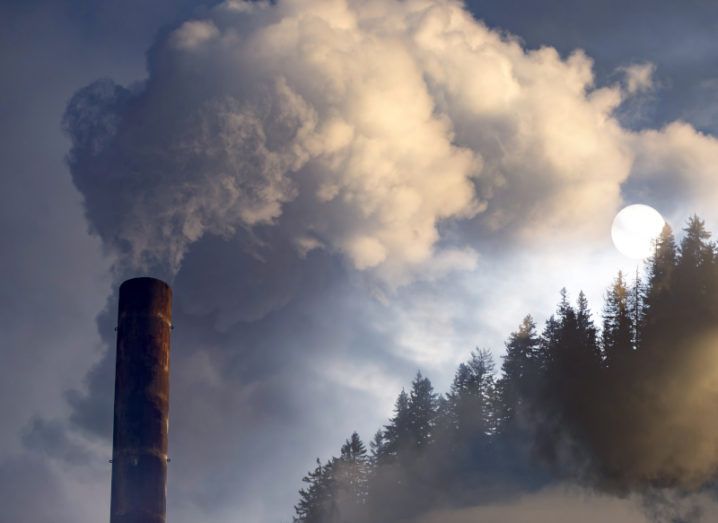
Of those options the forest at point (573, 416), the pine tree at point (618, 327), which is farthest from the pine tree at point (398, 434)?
the pine tree at point (618, 327)

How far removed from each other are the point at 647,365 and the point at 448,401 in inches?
882

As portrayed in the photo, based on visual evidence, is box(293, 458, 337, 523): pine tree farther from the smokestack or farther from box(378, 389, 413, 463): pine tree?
the smokestack

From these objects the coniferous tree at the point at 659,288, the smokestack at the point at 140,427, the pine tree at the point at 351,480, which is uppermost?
the coniferous tree at the point at 659,288

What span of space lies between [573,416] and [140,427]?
195ft

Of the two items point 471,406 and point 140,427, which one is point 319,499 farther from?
point 140,427

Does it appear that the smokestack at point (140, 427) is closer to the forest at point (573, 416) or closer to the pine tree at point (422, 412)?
the forest at point (573, 416)

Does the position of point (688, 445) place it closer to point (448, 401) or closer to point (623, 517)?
point (623, 517)

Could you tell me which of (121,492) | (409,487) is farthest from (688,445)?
(121,492)

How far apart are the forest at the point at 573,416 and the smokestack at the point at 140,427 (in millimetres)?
52327

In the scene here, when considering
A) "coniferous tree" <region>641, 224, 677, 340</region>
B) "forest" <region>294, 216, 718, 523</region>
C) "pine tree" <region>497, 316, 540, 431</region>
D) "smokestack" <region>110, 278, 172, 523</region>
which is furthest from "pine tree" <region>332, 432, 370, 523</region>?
"smokestack" <region>110, 278, 172, 523</region>

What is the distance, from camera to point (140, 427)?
622 inches

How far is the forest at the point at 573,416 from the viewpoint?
64.1m

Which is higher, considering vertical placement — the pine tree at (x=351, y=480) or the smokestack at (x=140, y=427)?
the pine tree at (x=351, y=480)

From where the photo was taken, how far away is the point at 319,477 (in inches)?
3696
